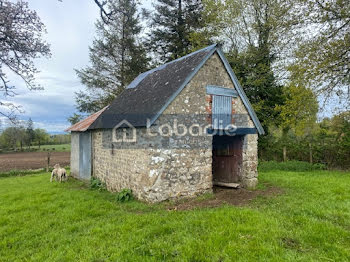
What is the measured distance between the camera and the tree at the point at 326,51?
31.3 ft

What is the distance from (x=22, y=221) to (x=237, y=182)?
722 cm

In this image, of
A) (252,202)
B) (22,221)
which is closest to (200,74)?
(252,202)

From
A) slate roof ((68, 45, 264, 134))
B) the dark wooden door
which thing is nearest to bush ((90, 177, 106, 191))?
slate roof ((68, 45, 264, 134))

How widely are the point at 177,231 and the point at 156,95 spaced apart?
4455 millimetres

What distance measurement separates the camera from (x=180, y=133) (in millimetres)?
6984

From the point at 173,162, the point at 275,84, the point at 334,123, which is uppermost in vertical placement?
the point at 275,84

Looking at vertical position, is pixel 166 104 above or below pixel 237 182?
above

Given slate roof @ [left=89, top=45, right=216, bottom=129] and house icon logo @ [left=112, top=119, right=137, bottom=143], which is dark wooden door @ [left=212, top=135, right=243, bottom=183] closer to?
slate roof @ [left=89, top=45, right=216, bottom=129]

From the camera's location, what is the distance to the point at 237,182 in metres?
8.79

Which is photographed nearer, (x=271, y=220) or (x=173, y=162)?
(x=271, y=220)

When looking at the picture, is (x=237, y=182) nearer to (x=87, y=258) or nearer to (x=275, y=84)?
(x=87, y=258)

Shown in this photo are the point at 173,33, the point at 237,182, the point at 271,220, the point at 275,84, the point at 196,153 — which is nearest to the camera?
the point at 271,220

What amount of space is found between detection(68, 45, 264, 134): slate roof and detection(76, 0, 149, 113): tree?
33.8 ft

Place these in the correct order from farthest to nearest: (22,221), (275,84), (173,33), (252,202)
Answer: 1. (173,33)
2. (275,84)
3. (252,202)
4. (22,221)
